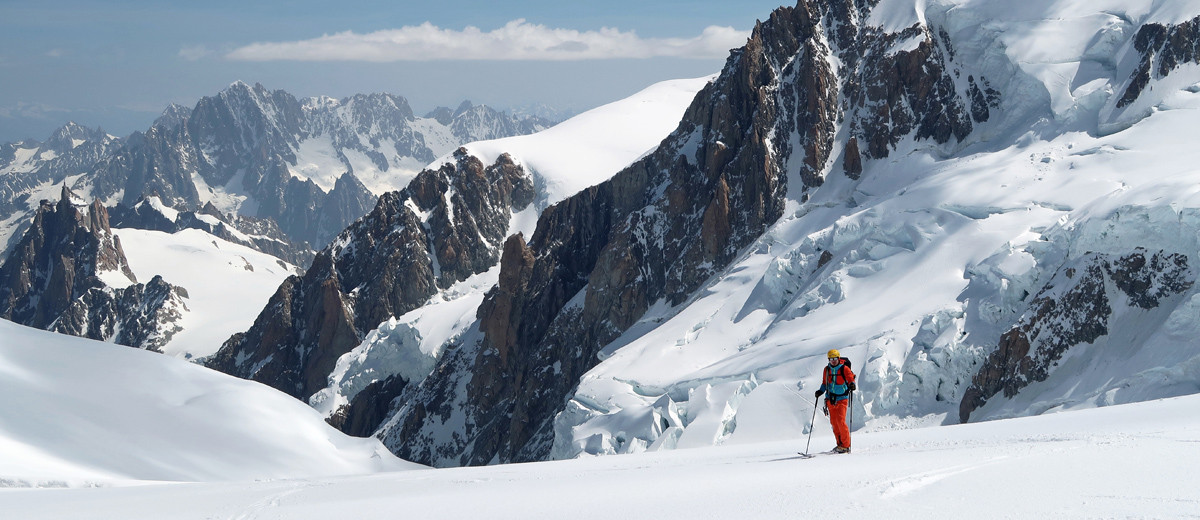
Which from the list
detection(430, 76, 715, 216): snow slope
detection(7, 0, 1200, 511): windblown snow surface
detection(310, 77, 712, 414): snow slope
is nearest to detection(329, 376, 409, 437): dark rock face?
detection(310, 77, 712, 414): snow slope

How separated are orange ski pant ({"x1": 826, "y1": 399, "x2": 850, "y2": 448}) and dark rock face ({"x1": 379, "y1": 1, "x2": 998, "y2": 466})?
60304 millimetres

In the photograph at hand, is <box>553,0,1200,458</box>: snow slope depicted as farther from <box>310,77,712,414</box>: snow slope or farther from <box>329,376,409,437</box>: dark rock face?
<box>329,376,409,437</box>: dark rock face

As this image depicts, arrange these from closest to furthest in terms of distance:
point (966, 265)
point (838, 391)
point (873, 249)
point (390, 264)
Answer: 1. point (838, 391)
2. point (966, 265)
3. point (873, 249)
4. point (390, 264)

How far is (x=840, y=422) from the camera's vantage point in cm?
1920

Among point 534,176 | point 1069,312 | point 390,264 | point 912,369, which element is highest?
point 534,176

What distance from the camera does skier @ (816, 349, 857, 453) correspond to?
Result: 1920 cm

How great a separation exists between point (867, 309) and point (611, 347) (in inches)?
1307

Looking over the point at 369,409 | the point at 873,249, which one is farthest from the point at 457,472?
the point at 369,409

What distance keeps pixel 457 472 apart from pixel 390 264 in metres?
121

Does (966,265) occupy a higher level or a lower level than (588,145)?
lower

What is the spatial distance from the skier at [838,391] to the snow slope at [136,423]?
1421cm

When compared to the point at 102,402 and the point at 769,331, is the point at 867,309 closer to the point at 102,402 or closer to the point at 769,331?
the point at 769,331

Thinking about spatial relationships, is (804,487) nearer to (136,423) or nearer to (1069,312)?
(136,423)

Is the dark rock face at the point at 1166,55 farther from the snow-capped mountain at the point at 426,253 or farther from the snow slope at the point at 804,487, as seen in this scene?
the snow-capped mountain at the point at 426,253
